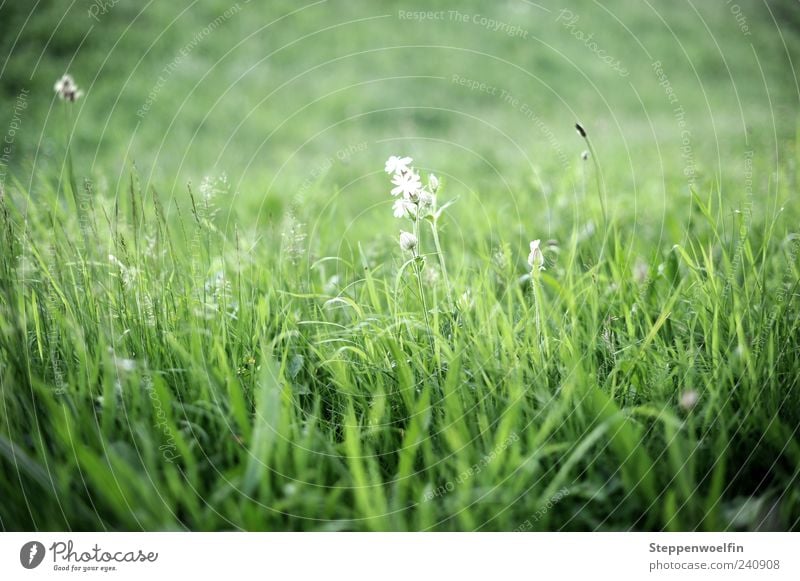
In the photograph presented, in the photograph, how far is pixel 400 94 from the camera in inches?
155

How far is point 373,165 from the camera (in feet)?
10.7

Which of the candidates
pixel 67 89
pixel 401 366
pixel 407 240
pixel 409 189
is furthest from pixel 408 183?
pixel 67 89

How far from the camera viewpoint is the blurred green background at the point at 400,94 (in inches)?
115

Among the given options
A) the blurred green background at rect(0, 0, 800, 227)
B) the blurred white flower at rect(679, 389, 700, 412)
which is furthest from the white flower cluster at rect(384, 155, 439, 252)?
the blurred green background at rect(0, 0, 800, 227)

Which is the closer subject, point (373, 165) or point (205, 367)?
point (205, 367)

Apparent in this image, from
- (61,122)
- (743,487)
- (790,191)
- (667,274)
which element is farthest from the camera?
(61,122)

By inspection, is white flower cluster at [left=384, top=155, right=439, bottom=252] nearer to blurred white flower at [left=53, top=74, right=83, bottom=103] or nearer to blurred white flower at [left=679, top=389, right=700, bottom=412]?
blurred white flower at [left=679, top=389, right=700, bottom=412]

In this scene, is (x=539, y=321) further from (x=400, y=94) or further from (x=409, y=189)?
(x=400, y=94)

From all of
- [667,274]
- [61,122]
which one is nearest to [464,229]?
[667,274]

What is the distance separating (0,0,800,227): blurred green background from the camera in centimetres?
291

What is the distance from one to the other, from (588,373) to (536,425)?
0.61ft

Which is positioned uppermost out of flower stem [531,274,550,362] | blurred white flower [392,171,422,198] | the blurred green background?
the blurred green background

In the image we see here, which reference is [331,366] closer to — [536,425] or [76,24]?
[536,425]

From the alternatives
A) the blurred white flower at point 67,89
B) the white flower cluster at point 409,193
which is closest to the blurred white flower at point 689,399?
Result: the white flower cluster at point 409,193
